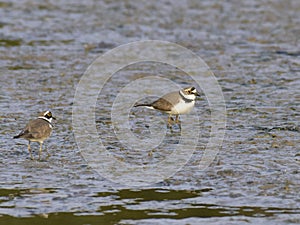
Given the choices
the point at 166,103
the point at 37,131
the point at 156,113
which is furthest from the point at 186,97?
the point at 37,131

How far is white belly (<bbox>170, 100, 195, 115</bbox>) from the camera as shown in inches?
457

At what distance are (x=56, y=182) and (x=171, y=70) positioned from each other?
686 centimetres

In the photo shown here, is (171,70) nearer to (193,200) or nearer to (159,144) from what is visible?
(159,144)

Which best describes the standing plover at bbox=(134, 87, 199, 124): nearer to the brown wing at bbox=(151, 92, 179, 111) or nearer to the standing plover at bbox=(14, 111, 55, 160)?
the brown wing at bbox=(151, 92, 179, 111)

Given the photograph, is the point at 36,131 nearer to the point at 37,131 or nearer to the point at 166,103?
the point at 37,131

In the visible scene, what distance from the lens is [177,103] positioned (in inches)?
458

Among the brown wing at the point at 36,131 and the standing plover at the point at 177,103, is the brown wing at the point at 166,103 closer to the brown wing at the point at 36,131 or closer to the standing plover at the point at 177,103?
the standing plover at the point at 177,103

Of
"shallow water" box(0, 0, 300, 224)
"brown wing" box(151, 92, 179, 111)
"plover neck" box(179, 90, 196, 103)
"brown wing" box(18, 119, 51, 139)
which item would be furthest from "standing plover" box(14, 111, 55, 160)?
"plover neck" box(179, 90, 196, 103)

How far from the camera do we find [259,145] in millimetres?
10375

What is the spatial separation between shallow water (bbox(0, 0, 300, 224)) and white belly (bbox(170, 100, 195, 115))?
32cm

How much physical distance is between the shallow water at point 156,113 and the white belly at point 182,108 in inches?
12.7

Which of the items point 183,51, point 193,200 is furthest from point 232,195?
point 183,51

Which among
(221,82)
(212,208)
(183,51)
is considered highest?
(183,51)

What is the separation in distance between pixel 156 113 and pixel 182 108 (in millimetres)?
926
